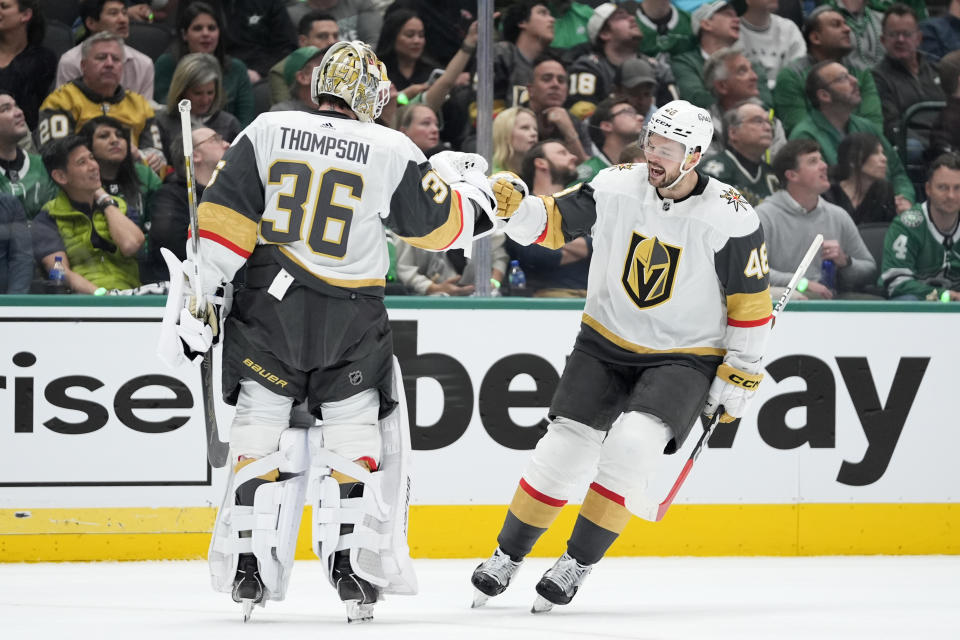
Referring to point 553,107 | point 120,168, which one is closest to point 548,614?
point 120,168

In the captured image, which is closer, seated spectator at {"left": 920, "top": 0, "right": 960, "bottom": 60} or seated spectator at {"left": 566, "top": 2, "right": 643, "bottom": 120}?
seated spectator at {"left": 566, "top": 2, "right": 643, "bottom": 120}

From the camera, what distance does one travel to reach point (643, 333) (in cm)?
357

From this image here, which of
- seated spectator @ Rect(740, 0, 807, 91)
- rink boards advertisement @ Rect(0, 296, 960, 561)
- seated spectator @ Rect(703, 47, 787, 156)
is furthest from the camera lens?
seated spectator @ Rect(740, 0, 807, 91)

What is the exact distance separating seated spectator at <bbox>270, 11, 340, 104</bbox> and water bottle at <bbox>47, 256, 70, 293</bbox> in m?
1.11

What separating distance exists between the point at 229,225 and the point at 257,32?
241cm

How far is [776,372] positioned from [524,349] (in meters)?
0.98

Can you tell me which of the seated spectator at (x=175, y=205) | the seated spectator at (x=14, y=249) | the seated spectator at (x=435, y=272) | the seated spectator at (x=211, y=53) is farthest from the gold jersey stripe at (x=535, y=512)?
the seated spectator at (x=211, y=53)

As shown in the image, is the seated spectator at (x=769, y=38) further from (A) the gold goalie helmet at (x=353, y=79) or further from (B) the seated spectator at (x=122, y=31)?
(A) the gold goalie helmet at (x=353, y=79)

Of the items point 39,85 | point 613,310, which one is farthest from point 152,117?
point 613,310

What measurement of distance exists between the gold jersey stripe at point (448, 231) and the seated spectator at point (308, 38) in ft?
7.08

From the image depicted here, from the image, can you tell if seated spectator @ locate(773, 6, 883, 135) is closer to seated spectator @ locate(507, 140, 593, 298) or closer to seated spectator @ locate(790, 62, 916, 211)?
seated spectator @ locate(790, 62, 916, 211)

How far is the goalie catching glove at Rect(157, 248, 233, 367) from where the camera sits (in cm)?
310

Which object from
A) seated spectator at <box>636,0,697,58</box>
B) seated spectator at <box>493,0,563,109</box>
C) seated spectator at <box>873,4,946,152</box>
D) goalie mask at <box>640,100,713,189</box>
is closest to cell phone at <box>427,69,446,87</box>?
seated spectator at <box>493,0,563,109</box>

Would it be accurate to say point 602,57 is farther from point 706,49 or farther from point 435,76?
point 435,76
